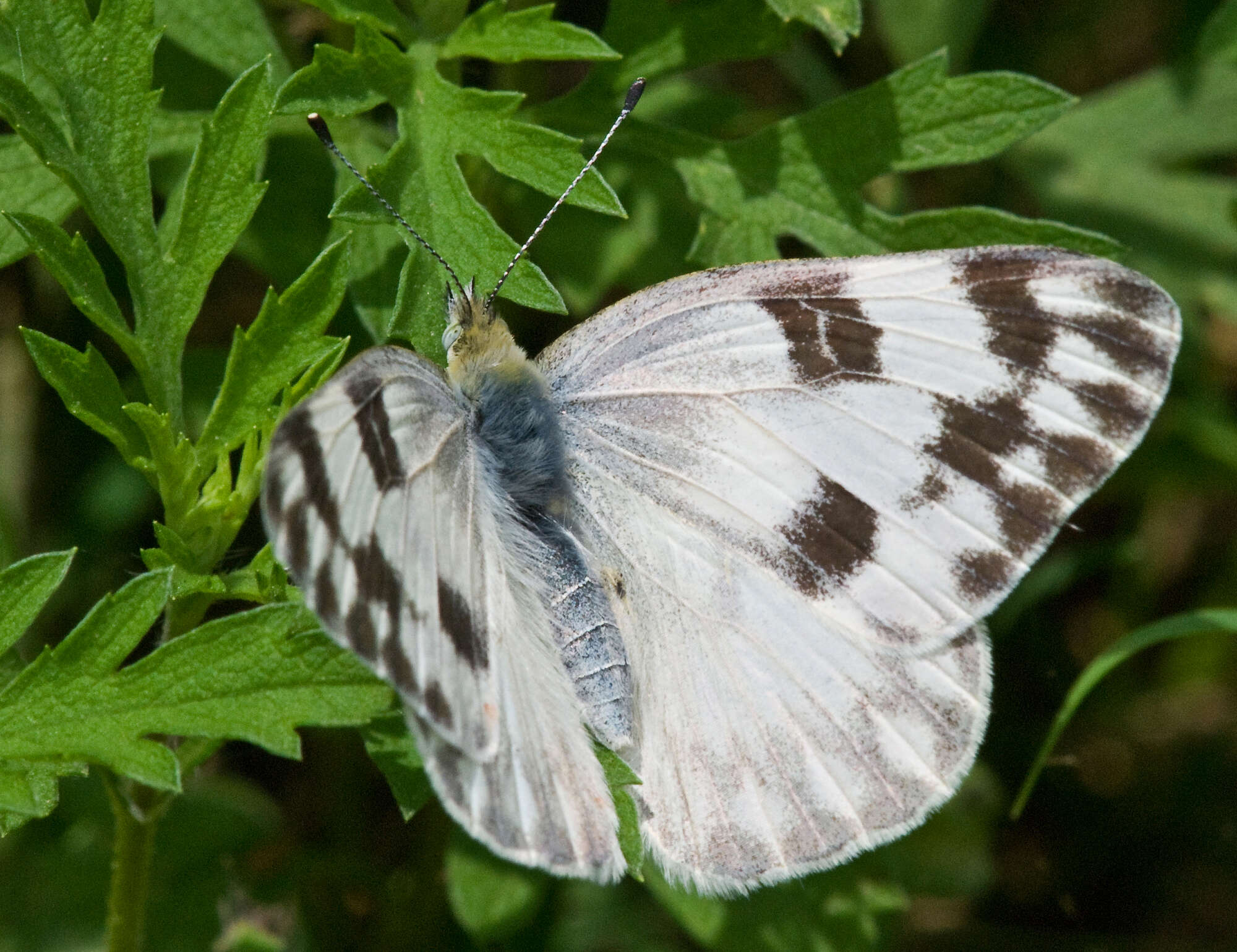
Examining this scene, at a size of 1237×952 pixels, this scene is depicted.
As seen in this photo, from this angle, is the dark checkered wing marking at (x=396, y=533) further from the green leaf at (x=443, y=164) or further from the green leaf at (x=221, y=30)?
the green leaf at (x=221, y=30)

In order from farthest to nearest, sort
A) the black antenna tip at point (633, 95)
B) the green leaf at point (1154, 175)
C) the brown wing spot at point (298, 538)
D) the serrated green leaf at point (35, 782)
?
the green leaf at point (1154, 175) → the black antenna tip at point (633, 95) → the serrated green leaf at point (35, 782) → the brown wing spot at point (298, 538)

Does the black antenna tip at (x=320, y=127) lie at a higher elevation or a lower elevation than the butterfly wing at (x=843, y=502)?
higher

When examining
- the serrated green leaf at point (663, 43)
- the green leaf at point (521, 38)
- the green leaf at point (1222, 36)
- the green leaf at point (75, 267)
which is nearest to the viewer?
the green leaf at point (75, 267)

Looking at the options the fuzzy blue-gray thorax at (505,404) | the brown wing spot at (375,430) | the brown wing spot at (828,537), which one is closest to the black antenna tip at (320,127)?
the fuzzy blue-gray thorax at (505,404)

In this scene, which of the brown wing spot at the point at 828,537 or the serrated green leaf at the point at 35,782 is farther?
the brown wing spot at the point at 828,537

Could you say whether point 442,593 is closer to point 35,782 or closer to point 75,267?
point 35,782

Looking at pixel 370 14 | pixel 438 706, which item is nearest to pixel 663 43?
pixel 370 14

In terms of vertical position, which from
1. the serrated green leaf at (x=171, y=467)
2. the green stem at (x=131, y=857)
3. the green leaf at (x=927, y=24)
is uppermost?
the green leaf at (x=927, y=24)

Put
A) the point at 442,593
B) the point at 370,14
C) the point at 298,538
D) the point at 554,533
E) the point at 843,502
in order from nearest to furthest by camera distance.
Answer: the point at 298,538 < the point at 442,593 < the point at 843,502 < the point at 554,533 < the point at 370,14
